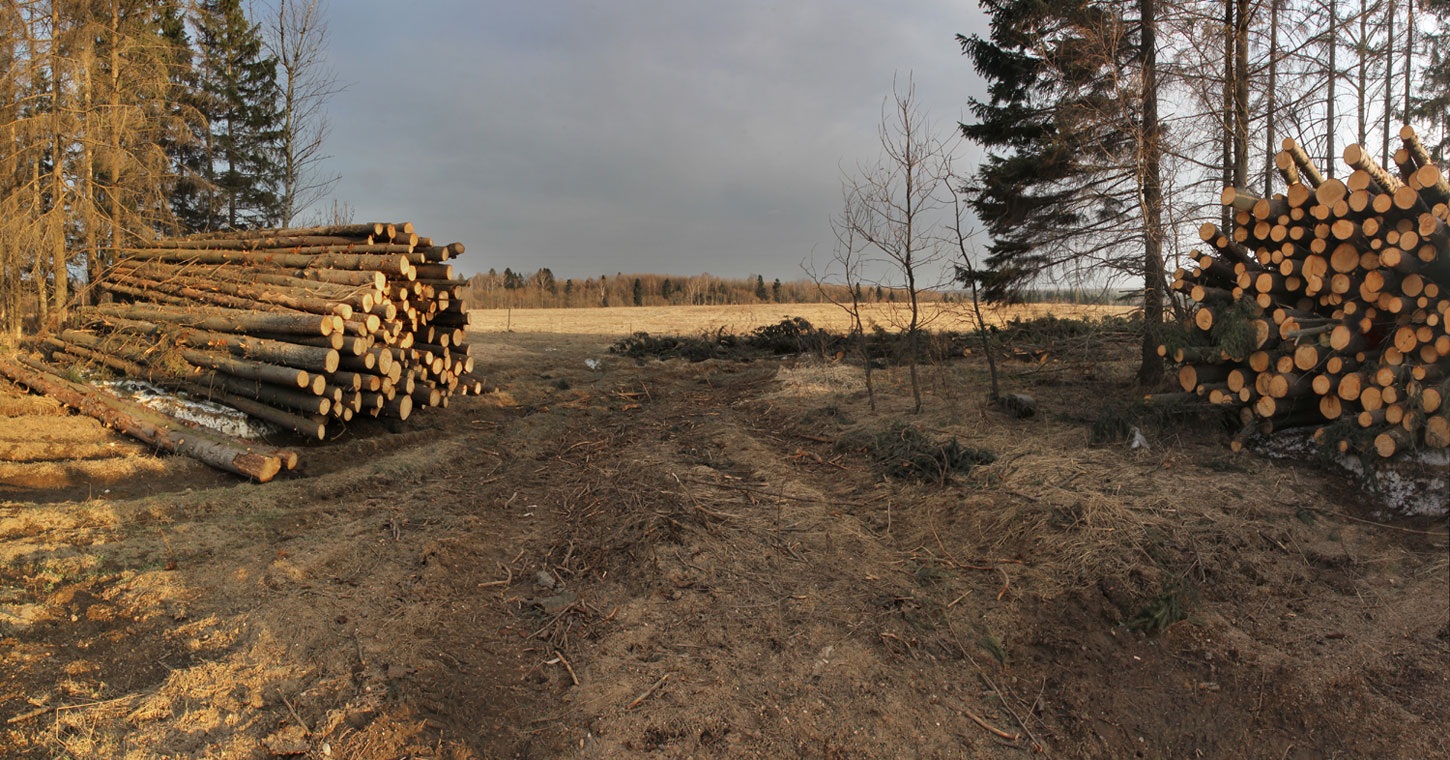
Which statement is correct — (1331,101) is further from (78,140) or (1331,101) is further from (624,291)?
(624,291)

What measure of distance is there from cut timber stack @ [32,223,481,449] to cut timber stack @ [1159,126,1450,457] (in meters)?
8.60

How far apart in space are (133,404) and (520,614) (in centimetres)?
607

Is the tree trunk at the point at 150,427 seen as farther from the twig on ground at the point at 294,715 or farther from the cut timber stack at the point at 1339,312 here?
the cut timber stack at the point at 1339,312

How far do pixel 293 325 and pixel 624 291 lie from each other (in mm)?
39950

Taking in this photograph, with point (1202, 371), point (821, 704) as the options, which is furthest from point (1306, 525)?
point (821, 704)

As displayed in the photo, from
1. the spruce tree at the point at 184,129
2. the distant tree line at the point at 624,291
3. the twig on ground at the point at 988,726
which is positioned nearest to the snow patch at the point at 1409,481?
the twig on ground at the point at 988,726

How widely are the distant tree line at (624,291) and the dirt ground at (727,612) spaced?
121 feet

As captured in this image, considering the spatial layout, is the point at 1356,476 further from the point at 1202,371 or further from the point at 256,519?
the point at 256,519

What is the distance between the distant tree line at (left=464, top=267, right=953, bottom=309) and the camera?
4325 cm

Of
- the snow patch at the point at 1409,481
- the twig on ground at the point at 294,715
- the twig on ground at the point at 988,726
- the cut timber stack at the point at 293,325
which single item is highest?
the cut timber stack at the point at 293,325

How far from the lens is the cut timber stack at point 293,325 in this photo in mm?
7500

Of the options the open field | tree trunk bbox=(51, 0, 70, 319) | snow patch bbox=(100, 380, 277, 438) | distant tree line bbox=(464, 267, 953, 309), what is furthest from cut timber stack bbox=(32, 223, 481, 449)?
distant tree line bbox=(464, 267, 953, 309)

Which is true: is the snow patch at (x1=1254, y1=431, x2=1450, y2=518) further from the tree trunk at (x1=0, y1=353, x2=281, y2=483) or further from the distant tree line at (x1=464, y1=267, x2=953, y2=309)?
the distant tree line at (x1=464, y1=267, x2=953, y2=309)

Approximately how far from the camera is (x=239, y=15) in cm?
2161
